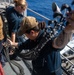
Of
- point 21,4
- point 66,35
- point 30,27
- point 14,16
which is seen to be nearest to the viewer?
point 66,35

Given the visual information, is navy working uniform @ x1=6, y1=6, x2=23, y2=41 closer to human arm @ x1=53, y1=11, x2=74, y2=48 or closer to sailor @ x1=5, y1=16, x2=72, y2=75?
sailor @ x1=5, y1=16, x2=72, y2=75

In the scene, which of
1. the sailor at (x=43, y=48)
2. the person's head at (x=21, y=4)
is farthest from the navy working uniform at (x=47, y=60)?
the person's head at (x=21, y=4)

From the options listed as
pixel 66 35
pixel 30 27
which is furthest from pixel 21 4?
pixel 66 35

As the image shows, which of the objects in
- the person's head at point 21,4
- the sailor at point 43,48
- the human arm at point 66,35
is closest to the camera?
the human arm at point 66,35

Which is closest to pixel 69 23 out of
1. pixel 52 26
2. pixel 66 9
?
pixel 66 9

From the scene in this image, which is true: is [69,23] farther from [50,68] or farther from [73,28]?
[50,68]

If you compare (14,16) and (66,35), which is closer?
(66,35)

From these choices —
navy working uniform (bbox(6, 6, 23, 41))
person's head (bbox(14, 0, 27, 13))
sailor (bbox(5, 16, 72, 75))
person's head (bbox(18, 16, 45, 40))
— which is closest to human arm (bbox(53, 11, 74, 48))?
sailor (bbox(5, 16, 72, 75))

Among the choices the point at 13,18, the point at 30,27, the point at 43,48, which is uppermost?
the point at 30,27

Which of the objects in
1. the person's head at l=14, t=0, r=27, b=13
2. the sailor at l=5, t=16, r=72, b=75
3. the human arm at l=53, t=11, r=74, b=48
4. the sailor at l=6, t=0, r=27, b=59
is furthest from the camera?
the sailor at l=6, t=0, r=27, b=59

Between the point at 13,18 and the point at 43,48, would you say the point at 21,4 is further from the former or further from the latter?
the point at 43,48

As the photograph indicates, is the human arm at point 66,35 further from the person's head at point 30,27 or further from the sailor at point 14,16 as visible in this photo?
the sailor at point 14,16

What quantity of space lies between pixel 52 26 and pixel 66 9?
0.25m

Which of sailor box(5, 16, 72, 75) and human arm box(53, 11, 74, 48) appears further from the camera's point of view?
sailor box(5, 16, 72, 75)
